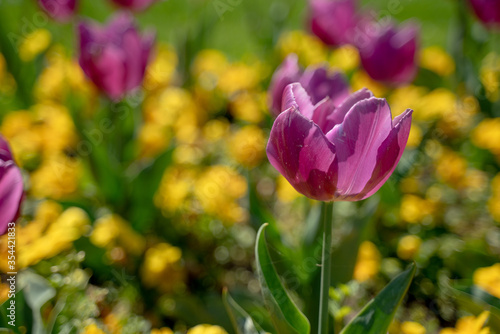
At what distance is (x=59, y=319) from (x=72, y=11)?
1.36 metres

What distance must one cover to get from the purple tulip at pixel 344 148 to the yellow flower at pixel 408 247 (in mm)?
810

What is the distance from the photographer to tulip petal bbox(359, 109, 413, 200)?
2.50 ft

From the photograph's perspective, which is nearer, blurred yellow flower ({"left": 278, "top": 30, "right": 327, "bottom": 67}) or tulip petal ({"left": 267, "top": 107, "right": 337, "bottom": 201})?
tulip petal ({"left": 267, "top": 107, "right": 337, "bottom": 201})

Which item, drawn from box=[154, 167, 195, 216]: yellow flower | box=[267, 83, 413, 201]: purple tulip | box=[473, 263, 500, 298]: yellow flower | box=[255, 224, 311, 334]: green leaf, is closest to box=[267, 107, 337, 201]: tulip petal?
box=[267, 83, 413, 201]: purple tulip

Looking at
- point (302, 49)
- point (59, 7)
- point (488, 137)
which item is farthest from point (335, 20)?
point (59, 7)

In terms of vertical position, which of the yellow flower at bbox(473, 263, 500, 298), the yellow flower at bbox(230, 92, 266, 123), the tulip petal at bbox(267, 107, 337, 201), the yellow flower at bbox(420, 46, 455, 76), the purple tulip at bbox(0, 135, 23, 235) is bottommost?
the yellow flower at bbox(230, 92, 266, 123)

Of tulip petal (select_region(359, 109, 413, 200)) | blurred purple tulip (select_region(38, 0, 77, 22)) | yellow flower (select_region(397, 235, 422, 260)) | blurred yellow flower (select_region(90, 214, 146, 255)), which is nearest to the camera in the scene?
tulip petal (select_region(359, 109, 413, 200))

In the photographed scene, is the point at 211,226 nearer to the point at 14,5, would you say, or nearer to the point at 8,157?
the point at 8,157

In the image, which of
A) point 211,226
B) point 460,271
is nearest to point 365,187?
point 460,271

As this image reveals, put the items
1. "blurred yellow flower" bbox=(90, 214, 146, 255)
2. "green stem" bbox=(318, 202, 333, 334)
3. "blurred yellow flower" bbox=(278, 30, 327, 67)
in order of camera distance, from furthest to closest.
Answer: "blurred yellow flower" bbox=(278, 30, 327, 67) → "blurred yellow flower" bbox=(90, 214, 146, 255) → "green stem" bbox=(318, 202, 333, 334)

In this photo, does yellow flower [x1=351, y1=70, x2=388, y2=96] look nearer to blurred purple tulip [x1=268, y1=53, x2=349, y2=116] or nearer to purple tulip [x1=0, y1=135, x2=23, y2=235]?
blurred purple tulip [x1=268, y1=53, x2=349, y2=116]

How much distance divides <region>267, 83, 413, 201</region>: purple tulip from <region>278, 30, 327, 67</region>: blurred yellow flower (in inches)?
63.8

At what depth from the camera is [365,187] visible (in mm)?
807

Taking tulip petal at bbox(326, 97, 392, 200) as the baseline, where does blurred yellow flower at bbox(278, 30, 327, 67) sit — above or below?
below
